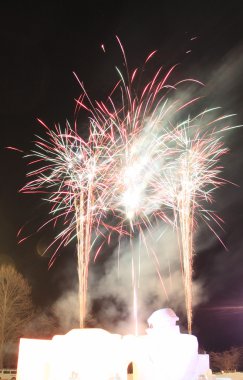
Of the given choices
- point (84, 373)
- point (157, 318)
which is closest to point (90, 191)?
point (157, 318)

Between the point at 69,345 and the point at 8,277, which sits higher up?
the point at 8,277

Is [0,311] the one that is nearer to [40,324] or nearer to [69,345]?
[40,324]

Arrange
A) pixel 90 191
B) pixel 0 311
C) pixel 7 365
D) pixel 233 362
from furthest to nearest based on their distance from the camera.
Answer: pixel 233 362 → pixel 7 365 → pixel 0 311 → pixel 90 191

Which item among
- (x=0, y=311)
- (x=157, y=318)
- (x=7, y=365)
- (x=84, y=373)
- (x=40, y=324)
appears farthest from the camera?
(x=40, y=324)

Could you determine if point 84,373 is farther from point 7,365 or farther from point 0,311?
point 7,365

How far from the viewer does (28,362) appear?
15633 mm

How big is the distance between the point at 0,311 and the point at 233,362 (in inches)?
1172

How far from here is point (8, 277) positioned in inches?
1609

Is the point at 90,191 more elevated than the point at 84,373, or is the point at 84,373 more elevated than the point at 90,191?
the point at 90,191

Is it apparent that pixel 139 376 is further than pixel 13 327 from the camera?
No

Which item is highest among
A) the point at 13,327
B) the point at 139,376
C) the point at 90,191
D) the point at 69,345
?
the point at 90,191

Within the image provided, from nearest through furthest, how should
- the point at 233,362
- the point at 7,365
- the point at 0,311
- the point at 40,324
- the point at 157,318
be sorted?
the point at 157,318 < the point at 0,311 < the point at 7,365 < the point at 40,324 < the point at 233,362

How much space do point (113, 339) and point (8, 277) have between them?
27288mm

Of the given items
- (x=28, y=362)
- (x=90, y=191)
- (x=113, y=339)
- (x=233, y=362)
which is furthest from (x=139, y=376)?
(x=233, y=362)
